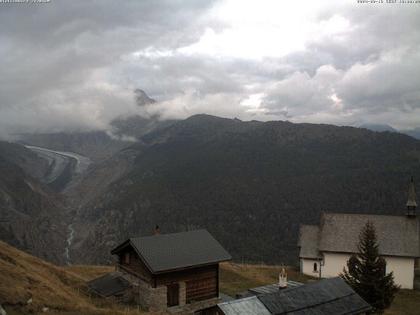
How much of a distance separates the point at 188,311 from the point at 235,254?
142 metres

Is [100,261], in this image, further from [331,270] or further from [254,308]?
[254,308]

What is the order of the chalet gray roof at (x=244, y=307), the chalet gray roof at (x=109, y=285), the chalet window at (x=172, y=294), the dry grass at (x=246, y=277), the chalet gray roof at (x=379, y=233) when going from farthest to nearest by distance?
the chalet gray roof at (x=379, y=233), the dry grass at (x=246, y=277), the chalet gray roof at (x=109, y=285), the chalet window at (x=172, y=294), the chalet gray roof at (x=244, y=307)

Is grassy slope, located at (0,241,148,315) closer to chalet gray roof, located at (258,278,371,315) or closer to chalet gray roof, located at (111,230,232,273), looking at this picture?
chalet gray roof, located at (111,230,232,273)

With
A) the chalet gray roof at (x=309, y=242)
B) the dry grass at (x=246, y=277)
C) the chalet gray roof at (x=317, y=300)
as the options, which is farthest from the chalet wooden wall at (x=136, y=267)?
the chalet gray roof at (x=309, y=242)

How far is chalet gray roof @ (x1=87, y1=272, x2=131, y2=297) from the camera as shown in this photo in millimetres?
33594

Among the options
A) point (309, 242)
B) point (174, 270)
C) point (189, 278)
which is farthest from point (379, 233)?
point (174, 270)

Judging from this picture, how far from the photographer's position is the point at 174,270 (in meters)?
32.5

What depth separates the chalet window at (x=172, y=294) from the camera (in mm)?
33062

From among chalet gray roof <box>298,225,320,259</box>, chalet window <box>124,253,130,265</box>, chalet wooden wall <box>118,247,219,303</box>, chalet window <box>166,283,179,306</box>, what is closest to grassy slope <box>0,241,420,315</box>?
chalet gray roof <box>298,225,320,259</box>

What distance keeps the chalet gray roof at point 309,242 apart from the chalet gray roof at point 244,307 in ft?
112

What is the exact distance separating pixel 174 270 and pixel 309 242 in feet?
96.6

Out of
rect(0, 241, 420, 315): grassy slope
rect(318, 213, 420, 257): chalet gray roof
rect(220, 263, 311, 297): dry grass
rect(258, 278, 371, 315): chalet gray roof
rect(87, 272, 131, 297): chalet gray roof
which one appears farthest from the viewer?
rect(318, 213, 420, 257): chalet gray roof

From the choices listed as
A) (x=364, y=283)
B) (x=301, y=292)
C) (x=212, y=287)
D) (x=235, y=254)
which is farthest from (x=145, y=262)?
(x=235, y=254)

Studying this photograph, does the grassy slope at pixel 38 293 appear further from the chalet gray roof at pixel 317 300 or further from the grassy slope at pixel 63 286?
the chalet gray roof at pixel 317 300
